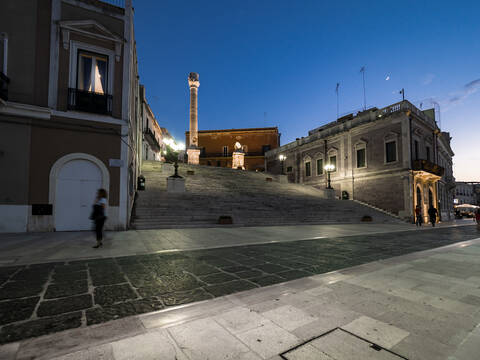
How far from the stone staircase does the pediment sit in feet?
23.8

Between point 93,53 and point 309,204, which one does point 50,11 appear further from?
point 309,204

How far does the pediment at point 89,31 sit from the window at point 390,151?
75.1 feet

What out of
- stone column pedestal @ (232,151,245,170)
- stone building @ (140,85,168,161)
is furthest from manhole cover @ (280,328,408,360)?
stone column pedestal @ (232,151,245,170)

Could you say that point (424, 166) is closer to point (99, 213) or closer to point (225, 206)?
Answer: point (225, 206)

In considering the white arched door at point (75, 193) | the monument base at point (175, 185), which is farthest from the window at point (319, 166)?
the white arched door at point (75, 193)

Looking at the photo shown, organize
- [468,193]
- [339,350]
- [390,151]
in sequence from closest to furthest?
[339,350] → [390,151] → [468,193]

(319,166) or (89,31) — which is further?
(319,166)

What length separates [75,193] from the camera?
9406 mm

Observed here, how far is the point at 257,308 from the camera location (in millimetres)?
2682

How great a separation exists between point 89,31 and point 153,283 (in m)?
11.1

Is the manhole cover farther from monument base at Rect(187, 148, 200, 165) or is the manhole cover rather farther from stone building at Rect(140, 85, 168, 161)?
monument base at Rect(187, 148, 200, 165)

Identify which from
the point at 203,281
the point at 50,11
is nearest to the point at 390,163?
the point at 203,281

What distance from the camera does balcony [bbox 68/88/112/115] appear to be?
9.55 metres

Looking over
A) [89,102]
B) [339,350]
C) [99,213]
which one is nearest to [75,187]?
[89,102]
